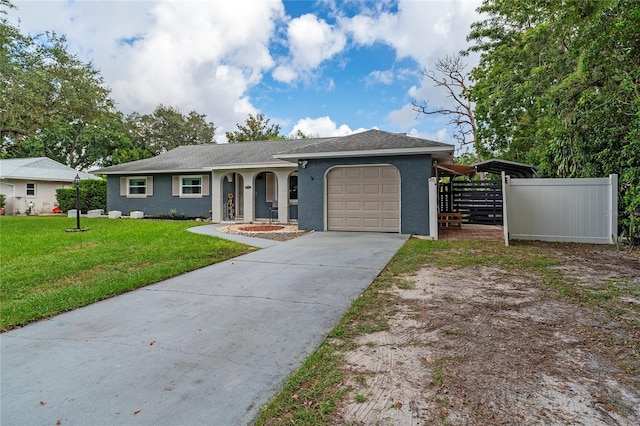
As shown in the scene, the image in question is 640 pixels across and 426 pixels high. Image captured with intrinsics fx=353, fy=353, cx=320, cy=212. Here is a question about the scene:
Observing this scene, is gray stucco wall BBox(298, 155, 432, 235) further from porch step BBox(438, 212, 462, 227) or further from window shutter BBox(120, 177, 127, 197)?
window shutter BBox(120, 177, 127, 197)

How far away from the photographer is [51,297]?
452 cm

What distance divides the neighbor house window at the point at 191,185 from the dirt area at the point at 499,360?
13.8 metres

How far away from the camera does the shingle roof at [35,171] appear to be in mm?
20909

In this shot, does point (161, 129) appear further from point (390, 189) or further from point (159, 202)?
point (390, 189)

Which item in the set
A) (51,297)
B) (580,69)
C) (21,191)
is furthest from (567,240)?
(21,191)

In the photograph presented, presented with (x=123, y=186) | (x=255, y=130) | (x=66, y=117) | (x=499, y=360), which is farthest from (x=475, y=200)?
(x=255, y=130)

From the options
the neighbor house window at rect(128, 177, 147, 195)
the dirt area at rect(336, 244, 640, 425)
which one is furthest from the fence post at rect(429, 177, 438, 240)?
the neighbor house window at rect(128, 177, 147, 195)

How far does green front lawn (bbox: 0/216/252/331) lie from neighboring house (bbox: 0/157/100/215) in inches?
521

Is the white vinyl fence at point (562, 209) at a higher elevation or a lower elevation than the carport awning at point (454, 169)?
lower

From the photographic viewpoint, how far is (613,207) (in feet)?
28.9

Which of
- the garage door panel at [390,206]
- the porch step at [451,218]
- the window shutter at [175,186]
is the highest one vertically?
the window shutter at [175,186]

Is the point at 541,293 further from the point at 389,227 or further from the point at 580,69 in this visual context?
the point at 580,69

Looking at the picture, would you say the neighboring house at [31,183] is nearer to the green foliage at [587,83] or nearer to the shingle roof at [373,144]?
the shingle roof at [373,144]

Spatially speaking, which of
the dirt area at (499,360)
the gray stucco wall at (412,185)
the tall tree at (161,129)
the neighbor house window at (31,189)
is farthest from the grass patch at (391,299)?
the tall tree at (161,129)
